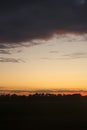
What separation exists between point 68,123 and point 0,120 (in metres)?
8.33

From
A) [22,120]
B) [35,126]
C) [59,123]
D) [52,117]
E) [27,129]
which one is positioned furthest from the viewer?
[52,117]

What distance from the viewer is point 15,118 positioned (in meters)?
45.2

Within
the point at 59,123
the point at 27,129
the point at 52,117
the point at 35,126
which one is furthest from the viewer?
the point at 52,117

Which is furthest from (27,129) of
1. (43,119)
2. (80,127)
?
(43,119)

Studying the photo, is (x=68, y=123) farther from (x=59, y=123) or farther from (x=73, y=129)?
(x=73, y=129)

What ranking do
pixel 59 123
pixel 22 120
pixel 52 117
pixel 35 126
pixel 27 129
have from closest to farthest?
pixel 27 129 → pixel 35 126 → pixel 59 123 → pixel 22 120 → pixel 52 117

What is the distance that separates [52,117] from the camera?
46031mm

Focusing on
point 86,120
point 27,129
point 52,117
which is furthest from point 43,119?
point 27,129

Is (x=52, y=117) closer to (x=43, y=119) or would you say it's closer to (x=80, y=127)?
(x=43, y=119)

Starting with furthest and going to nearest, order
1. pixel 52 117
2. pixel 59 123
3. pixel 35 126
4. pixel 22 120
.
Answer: pixel 52 117
pixel 22 120
pixel 59 123
pixel 35 126

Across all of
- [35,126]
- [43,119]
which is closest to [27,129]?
[35,126]

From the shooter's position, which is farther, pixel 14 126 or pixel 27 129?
pixel 14 126

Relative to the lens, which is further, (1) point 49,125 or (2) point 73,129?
(1) point 49,125

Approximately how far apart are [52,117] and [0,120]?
7152 millimetres
